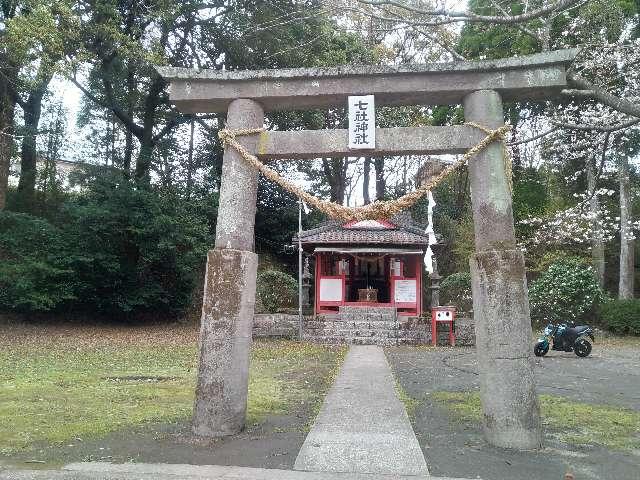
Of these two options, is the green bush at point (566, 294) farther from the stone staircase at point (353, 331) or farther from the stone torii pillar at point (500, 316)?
the stone torii pillar at point (500, 316)

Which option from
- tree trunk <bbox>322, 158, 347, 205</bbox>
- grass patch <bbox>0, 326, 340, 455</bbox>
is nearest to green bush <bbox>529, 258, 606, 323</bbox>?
grass patch <bbox>0, 326, 340, 455</bbox>

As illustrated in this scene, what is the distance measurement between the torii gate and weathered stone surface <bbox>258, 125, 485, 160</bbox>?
0.01 meters

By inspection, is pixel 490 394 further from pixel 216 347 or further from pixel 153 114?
pixel 153 114

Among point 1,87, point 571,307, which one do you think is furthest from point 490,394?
point 1,87

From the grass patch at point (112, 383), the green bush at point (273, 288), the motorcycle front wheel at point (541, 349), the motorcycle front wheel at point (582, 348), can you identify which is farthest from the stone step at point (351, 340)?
the motorcycle front wheel at point (582, 348)

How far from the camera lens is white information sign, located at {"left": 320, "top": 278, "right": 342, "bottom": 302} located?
19516 millimetres

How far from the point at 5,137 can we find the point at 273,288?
1052 cm

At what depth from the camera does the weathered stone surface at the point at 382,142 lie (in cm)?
515

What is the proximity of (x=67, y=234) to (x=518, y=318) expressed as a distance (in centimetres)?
1793

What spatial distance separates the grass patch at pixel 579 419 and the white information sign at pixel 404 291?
11786 millimetres

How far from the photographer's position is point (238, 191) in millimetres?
5223

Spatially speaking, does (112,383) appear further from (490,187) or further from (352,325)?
(352,325)

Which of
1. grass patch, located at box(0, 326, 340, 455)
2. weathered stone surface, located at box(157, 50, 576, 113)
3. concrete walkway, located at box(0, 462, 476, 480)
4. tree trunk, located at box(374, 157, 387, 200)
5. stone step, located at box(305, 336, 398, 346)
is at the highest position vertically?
tree trunk, located at box(374, 157, 387, 200)

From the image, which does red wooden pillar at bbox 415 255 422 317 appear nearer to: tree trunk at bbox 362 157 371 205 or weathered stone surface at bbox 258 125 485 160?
tree trunk at bbox 362 157 371 205
